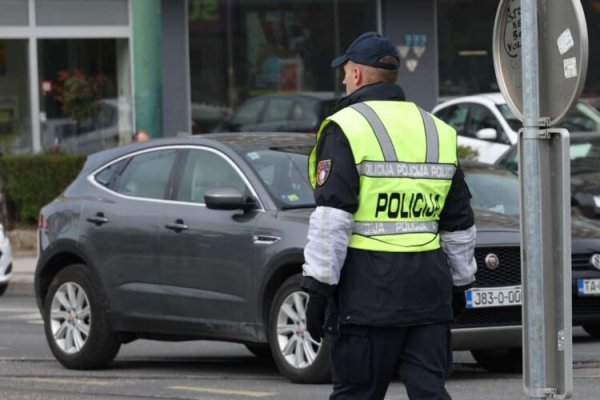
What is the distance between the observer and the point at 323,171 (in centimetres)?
541

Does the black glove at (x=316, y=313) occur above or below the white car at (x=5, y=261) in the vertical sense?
above

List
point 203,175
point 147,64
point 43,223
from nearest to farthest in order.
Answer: point 203,175
point 43,223
point 147,64

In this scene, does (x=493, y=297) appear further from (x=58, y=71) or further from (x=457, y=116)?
(x=58, y=71)

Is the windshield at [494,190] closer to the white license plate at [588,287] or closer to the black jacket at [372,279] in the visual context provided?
the white license plate at [588,287]

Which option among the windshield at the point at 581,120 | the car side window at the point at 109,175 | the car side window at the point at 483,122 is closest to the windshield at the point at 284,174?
the car side window at the point at 109,175

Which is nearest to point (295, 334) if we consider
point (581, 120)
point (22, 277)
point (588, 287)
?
point (588, 287)

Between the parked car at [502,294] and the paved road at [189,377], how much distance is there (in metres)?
0.23

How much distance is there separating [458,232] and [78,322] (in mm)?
5483

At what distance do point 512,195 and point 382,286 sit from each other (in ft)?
21.0

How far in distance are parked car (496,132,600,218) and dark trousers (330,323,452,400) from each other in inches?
378

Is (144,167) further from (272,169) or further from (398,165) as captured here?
(398,165)

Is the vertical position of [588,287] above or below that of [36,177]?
Result: below

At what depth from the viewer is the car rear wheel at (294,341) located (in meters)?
9.19

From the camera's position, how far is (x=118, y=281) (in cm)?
1040
